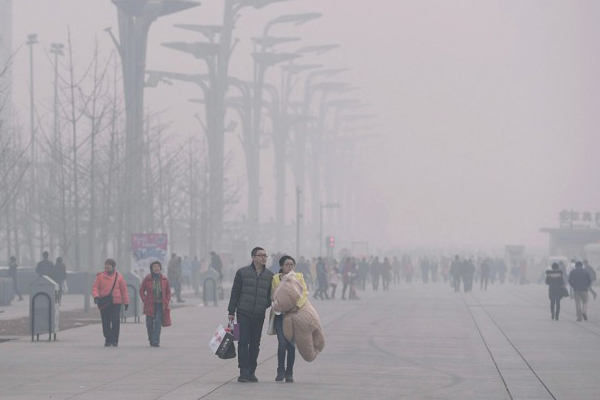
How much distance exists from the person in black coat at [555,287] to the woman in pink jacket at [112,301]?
14.9 metres

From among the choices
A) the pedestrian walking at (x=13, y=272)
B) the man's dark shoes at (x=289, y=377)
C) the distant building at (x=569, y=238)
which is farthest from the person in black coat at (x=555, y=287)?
the distant building at (x=569, y=238)

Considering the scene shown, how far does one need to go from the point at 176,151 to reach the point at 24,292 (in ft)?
53.5

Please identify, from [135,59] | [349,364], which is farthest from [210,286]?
[349,364]

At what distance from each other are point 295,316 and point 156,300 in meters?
7.34

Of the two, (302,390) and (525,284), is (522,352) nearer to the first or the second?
(302,390)

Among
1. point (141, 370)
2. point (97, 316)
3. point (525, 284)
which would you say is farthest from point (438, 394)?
point (525, 284)

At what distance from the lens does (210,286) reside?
146ft

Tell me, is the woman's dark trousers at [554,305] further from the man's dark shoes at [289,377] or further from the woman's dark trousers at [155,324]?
the man's dark shoes at [289,377]

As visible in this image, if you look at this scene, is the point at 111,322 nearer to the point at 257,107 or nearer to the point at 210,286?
the point at 210,286

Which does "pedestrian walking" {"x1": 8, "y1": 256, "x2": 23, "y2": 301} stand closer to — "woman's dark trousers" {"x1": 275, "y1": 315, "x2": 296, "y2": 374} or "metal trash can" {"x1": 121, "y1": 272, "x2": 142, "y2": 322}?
"metal trash can" {"x1": 121, "y1": 272, "x2": 142, "y2": 322}

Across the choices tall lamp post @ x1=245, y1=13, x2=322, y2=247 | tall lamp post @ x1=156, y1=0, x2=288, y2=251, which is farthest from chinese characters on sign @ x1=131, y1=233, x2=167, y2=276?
tall lamp post @ x1=245, y1=13, x2=322, y2=247

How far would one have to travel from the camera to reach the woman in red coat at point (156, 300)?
2469 cm

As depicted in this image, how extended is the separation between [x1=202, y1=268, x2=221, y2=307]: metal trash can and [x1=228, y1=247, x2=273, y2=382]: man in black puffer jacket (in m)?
25.2

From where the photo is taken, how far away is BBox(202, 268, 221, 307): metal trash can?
143 ft
